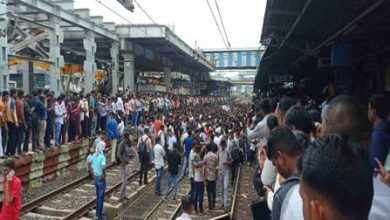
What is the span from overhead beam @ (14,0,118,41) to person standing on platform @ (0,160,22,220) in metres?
9.15

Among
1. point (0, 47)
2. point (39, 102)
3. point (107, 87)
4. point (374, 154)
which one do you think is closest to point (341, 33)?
point (374, 154)

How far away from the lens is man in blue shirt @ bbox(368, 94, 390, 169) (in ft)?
12.0

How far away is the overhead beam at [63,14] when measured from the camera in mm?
15312

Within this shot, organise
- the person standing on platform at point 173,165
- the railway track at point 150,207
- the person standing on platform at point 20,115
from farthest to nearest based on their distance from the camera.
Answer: the person standing on platform at point 173,165 < the railway track at point 150,207 < the person standing on platform at point 20,115

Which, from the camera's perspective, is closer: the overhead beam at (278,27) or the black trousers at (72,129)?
the overhead beam at (278,27)

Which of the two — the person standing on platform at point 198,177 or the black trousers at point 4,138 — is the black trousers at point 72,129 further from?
the person standing on platform at point 198,177

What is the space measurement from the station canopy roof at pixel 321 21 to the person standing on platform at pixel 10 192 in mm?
6120

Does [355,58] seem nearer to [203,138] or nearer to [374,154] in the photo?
[203,138]

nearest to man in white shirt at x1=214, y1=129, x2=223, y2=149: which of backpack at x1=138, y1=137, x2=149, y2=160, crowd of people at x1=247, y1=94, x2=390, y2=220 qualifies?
backpack at x1=138, y1=137, x2=149, y2=160

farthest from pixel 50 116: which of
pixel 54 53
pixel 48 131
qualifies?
pixel 54 53

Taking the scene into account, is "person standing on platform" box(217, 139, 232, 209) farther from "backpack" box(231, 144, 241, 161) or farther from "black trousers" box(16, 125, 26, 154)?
"black trousers" box(16, 125, 26, 154)

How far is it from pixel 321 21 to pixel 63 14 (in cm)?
1070

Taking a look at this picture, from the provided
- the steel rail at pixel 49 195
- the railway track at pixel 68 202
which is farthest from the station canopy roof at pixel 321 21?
the steel rail at pixel 49 195

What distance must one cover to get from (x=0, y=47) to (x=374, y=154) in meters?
12.0
